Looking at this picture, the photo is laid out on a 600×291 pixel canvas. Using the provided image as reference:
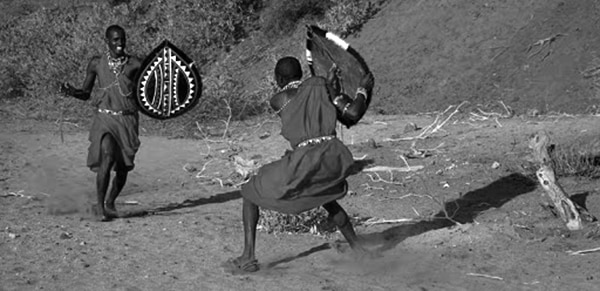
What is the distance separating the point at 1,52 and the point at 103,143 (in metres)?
10.8

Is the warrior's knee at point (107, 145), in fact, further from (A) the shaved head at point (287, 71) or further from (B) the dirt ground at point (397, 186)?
(A) the shaved head at point (287, 71)

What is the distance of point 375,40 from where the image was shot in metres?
15.8

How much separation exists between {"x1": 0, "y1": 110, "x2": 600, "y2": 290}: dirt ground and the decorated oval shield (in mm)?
922

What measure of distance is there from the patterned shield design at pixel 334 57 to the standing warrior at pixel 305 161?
21.8 inches

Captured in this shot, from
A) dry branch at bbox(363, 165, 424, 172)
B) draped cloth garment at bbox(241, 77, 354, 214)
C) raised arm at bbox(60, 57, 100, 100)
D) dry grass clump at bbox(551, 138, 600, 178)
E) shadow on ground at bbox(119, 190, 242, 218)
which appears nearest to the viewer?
draped cloth garment at bbox(241, 77, 354, 214)

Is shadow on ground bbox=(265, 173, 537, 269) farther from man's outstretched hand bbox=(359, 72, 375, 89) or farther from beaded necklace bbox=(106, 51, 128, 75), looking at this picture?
beaded necklace bbox=(106, 51, 128, 75)

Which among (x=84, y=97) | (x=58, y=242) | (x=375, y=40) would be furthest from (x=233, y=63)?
(x=58, y=242)

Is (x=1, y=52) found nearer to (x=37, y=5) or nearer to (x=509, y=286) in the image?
(x=37, y=5)

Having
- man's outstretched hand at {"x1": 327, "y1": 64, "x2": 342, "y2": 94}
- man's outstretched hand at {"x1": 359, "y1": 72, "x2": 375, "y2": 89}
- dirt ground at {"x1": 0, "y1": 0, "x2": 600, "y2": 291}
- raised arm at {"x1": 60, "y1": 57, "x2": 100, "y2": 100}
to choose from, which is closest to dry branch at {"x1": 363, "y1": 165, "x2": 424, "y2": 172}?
dirt ground at {"x1": 0, "y1": 0, "x2": 600, "y2": 291}

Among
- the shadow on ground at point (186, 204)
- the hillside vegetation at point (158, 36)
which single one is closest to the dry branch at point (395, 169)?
the shadow on ground at point (186, 204)

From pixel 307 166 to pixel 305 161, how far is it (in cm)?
4

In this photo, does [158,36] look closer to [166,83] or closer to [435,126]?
[435,126]

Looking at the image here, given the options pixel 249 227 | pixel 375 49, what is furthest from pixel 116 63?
pixel 375 49

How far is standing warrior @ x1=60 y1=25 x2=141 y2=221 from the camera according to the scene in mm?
8852
